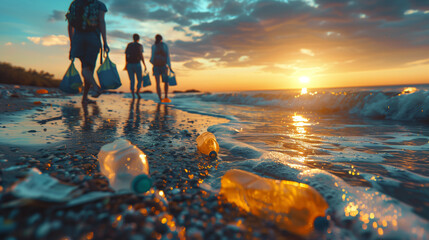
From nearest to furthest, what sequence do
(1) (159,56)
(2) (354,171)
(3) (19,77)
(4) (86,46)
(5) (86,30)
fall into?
(2) (354,171) < (5) (86,30) < (4) (86,46) < (1) (159,56) < (3) (19,77)

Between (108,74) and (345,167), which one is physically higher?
(108,74)

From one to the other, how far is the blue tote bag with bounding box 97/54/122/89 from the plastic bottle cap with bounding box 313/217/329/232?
15.5 feet

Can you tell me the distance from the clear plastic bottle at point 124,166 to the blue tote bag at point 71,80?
152 inches

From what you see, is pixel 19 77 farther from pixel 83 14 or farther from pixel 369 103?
pixel 369 103

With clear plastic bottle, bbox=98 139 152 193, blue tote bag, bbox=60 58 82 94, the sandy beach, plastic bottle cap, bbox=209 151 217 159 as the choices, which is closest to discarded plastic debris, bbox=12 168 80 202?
the sandy beach

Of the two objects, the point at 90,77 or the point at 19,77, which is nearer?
the point at 90,77

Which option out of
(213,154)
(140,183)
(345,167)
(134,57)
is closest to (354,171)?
(345,167)

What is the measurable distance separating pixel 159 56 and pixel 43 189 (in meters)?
8.09

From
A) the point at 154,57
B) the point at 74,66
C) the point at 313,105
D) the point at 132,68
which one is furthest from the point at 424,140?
the point at 132,68

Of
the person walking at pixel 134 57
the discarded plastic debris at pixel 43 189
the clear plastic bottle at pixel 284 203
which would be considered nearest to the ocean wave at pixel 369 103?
the clear plastic bottle at pixel 284 203

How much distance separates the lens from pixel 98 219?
2.71 feet

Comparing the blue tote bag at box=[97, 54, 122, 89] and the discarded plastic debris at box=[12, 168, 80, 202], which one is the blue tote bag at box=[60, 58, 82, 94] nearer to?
the blue tote bag at box=[97, 54, 122, 89]

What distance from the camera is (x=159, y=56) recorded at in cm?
828

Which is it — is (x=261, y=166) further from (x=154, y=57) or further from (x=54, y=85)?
(x=54, y=85)
